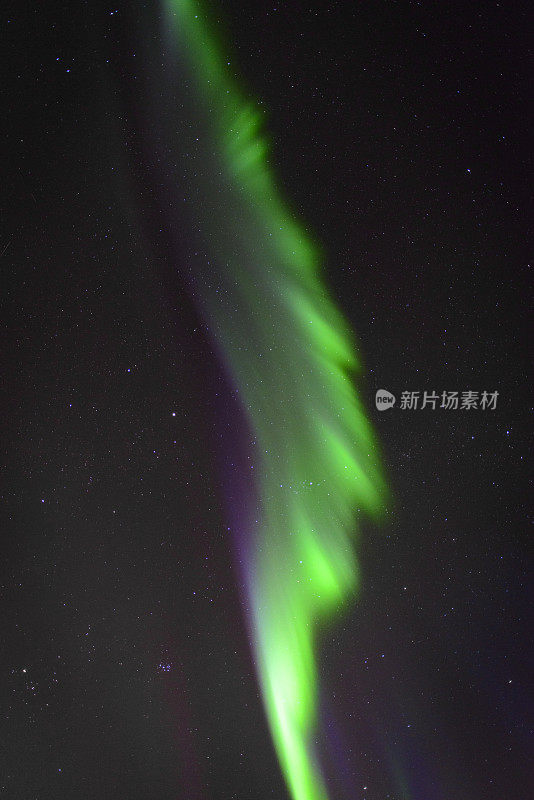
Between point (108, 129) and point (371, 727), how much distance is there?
0.61 metres

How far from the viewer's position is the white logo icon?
0.61 m

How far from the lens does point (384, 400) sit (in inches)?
24.2

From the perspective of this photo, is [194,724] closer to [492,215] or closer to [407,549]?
[407,549]

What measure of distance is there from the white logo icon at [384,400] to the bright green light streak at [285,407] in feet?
0.07

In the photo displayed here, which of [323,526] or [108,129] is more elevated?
[108,129]

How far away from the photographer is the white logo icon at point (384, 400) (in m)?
0.61

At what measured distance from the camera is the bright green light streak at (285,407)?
2.01ft

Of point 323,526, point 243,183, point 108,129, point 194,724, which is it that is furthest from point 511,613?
point 108,129

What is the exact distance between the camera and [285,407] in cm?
62

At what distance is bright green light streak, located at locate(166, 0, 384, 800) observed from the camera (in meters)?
0.61

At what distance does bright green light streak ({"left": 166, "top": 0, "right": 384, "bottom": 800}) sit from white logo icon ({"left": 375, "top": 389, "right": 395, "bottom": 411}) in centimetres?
2

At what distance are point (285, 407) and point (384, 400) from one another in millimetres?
93

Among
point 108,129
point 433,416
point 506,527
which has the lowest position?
point 506,527

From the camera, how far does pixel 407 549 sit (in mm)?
614
